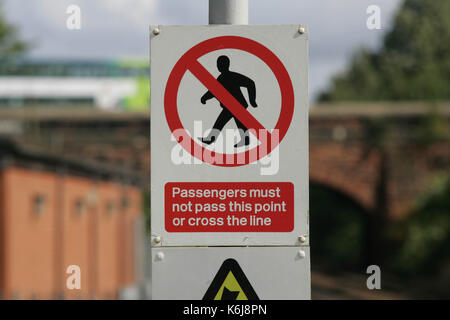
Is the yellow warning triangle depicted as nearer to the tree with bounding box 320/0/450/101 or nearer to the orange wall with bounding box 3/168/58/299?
the orange wall with bounding box 3/168/58/299

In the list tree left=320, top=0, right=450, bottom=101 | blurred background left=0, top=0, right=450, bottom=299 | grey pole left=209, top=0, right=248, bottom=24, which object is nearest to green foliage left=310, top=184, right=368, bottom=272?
blurred background left=0, top=0, right=450, bottom=299

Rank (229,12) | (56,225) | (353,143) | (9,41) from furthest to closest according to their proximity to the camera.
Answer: (9,41) < (353,143) < (56,225) < (229,12)

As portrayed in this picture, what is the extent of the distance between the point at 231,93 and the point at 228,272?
0.67 metres

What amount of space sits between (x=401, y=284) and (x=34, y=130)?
13.9 m

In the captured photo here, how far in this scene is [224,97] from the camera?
10.3 ft

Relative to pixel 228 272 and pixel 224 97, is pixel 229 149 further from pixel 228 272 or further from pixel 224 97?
pixel 228 272

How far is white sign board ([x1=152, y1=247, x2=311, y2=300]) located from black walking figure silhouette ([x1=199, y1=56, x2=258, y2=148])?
16.3 inches

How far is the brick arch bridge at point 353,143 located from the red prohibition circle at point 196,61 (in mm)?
26722

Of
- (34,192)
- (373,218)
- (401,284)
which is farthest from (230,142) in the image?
(373,218)

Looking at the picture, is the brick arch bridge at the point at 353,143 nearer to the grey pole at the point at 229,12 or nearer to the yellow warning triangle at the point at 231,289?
the grey pole at the point at 229,12

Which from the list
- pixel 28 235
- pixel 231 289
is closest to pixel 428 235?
pixel 28 235

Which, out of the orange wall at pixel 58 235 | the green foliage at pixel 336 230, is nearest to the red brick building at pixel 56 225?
the orange wall at pixel 58 235

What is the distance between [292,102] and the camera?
313 cm
